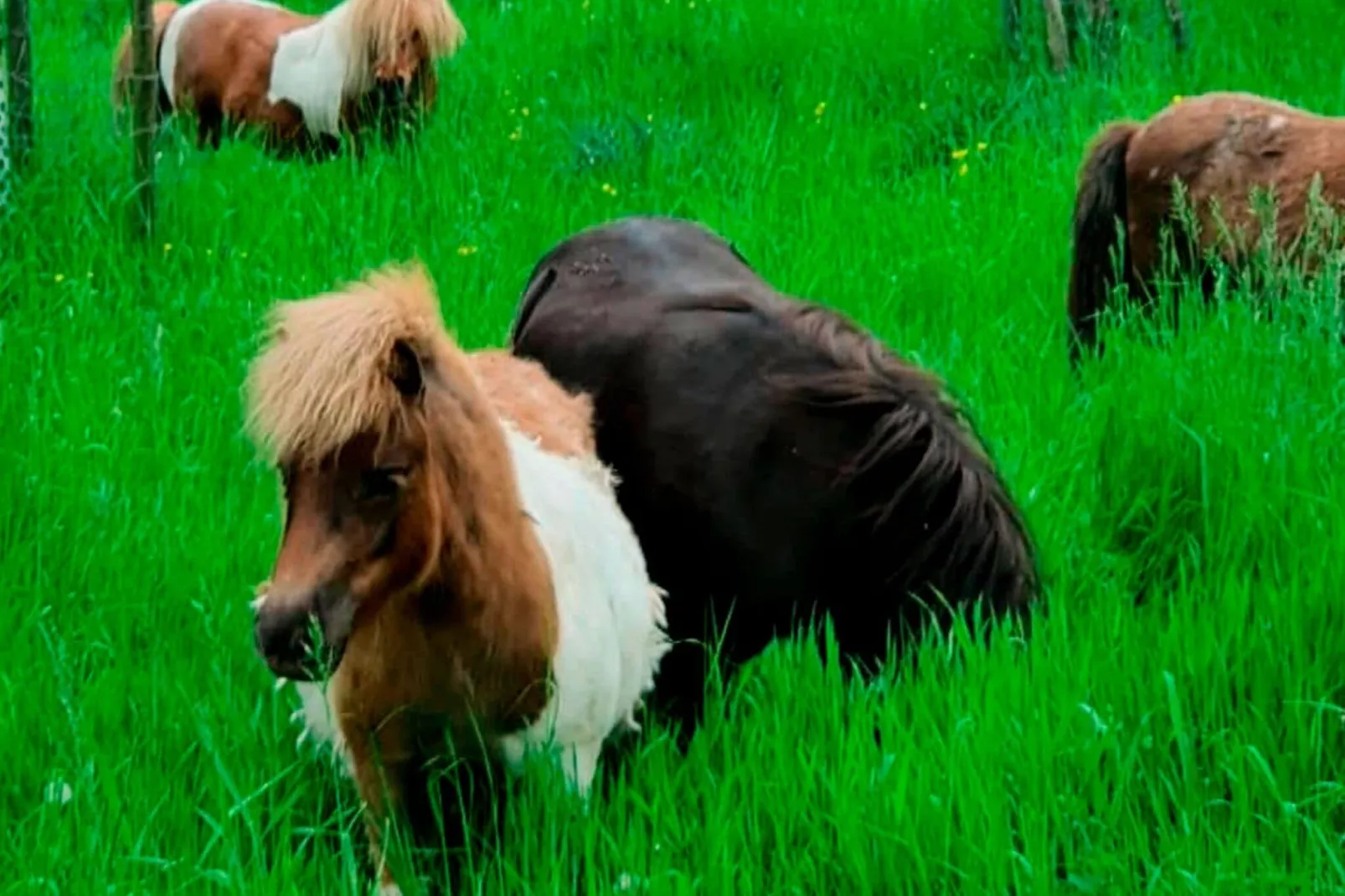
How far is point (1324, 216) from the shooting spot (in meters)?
4.10

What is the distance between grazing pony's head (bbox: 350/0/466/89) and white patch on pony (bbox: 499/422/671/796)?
416cm

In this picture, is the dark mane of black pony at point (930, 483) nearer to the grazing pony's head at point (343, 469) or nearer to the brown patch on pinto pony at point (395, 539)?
the brown patch on pinto pony at point (395, 539)

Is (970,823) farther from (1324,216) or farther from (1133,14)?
(1133,14)

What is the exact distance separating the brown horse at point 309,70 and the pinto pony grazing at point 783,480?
12.3 ft

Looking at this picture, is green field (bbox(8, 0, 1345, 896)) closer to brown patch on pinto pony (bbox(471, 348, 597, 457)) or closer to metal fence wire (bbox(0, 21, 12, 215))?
metal fence wire (bbox(0, 21, 12, 215))

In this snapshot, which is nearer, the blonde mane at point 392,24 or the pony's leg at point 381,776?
the pony's leg at point 381,776

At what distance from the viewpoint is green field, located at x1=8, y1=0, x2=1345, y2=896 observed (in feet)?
8.69

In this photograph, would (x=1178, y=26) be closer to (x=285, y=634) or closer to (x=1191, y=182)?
(x=1191, y=182)

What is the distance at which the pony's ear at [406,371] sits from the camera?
264 centimetres


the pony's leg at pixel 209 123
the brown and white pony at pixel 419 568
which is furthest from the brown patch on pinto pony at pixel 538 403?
the pony's leg at pixel 209 123

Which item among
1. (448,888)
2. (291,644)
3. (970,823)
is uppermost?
(291,644)

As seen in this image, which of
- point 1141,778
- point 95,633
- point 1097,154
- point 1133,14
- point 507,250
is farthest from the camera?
point 1133,14

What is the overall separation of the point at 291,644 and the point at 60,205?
13.7 feet

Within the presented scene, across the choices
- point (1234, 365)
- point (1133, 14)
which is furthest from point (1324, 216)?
point (1133, 14)
